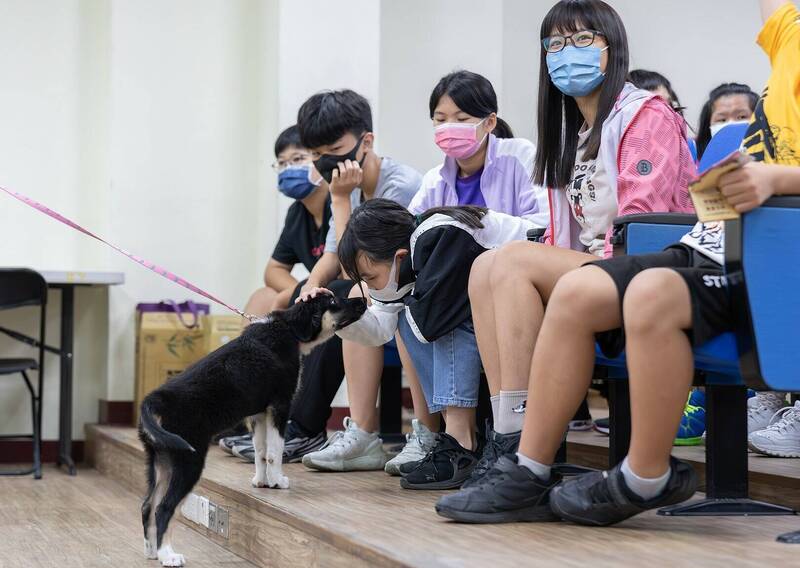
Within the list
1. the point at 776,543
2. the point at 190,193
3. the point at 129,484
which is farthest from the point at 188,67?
the point at 776,543

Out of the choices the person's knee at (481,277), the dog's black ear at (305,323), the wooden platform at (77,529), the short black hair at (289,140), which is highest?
the short black hair at (289,140)

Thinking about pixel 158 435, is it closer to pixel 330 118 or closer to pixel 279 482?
pixel 279 482

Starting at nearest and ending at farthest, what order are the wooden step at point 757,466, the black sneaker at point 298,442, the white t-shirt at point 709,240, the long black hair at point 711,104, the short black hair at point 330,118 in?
the white t-shirt at point 709,240
the wooden step at point 757,466
the black sneaker at point 298,442
the short black hair at point 330,118
the long black hair at point 711,104

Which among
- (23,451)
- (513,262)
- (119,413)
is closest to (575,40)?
(513,262)

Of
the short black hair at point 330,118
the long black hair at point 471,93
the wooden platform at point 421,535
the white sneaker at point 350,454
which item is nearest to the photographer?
the wooden platform at point 421,535

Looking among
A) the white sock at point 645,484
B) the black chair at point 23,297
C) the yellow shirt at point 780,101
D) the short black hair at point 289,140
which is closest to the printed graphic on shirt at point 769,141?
the yellow shirt at point 780,101

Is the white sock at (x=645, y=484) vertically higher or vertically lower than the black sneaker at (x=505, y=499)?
higher

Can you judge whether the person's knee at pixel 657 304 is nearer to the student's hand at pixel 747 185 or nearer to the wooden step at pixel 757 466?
the student's hand at pixel 747 185

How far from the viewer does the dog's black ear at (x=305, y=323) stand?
8.57 feet

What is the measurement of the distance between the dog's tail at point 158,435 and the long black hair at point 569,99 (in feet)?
3.24

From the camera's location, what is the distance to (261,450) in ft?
8.51

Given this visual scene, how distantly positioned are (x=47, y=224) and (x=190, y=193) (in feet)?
2.30

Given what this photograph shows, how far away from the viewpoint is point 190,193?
16.2 feet

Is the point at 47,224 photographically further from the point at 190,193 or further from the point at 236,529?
the point at 236,529
